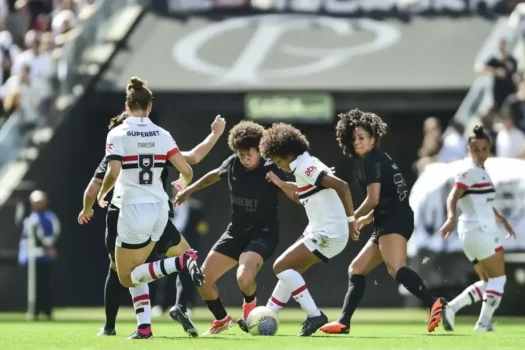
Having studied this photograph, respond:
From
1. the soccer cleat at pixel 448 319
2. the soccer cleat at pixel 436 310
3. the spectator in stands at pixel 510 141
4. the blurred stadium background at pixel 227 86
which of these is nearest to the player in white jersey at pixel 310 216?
the soccer cleat at pixel 436 310

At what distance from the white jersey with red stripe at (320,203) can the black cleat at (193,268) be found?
146 centimetres

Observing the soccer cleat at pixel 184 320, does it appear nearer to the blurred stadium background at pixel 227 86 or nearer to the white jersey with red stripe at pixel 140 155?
the white jersey with red stripe at pixel 140 155

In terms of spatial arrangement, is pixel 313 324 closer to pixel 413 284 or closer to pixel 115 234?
pixel 413 284

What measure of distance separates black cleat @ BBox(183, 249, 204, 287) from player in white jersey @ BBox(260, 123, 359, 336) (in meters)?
1.29

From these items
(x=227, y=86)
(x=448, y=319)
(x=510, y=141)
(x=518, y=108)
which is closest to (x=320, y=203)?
(x=448, y=319)

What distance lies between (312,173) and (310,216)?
1.83ft

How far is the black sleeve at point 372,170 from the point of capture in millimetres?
14602

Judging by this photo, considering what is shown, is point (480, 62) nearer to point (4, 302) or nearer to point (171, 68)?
point (171, 68)

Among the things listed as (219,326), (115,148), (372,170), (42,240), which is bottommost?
(42,240)

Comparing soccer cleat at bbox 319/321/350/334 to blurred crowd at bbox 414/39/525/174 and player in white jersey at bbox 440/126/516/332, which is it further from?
blurred crowd at bbox 414/39/525/174

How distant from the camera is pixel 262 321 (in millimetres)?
14461

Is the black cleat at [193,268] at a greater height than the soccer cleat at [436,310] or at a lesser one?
greater

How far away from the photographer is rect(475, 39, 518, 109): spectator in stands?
2361 cm

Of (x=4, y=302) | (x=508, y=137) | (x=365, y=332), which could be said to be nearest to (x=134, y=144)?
(x=365, y=332)
